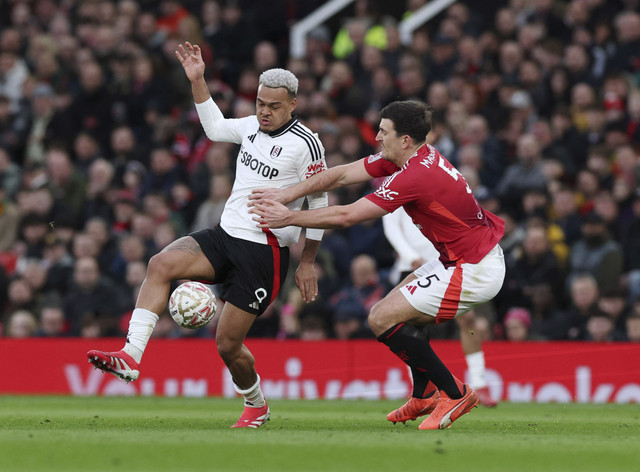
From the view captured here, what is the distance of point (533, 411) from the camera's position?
11.6m

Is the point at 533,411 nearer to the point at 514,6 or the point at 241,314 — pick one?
the point at 241,314

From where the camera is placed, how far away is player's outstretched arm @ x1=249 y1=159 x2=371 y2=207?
8641 mm

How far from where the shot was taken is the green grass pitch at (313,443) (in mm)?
6488

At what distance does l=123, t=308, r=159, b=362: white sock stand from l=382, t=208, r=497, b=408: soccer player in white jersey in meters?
3.16

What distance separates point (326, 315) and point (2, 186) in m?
6.14

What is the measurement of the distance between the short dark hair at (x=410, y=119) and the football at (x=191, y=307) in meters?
1.92

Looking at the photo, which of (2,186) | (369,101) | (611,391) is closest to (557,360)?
(611,391)

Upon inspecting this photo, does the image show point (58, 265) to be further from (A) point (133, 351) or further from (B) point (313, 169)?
(A) point (133, 351)

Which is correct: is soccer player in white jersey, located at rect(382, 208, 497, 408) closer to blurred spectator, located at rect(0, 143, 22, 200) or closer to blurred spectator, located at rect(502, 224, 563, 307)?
blurred spectator, located at rect(502, 224, 563, 307)

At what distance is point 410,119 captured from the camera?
854cm

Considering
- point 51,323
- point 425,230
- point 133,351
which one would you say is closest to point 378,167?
point 425,230

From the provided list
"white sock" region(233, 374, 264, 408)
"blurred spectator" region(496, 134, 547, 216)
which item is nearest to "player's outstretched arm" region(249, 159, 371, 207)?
"white sock" region(233, 374, 264, 408)

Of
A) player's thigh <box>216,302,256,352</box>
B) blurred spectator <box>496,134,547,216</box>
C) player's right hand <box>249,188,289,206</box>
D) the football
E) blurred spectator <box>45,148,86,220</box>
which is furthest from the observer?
blurred spectator <box>45,148,86,220</box>

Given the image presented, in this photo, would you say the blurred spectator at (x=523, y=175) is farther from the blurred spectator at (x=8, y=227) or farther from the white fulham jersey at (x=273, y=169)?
the blurred spectator at (x=8, y=227)
